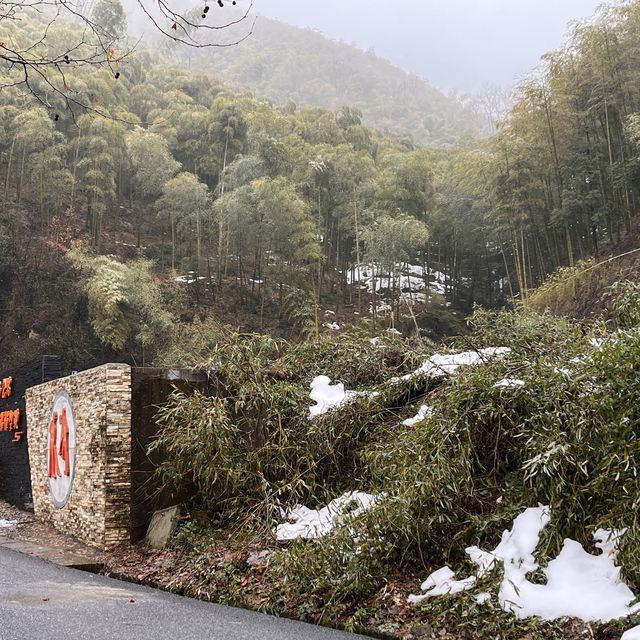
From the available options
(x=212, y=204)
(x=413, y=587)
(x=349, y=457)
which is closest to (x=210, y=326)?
(x=212, y=204)

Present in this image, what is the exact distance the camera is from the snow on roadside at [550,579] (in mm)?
2352

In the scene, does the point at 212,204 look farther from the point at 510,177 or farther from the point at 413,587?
the point at 413,587

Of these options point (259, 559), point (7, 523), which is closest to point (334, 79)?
point (7, 523)

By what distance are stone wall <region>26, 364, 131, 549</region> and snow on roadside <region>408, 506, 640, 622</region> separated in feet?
8.81

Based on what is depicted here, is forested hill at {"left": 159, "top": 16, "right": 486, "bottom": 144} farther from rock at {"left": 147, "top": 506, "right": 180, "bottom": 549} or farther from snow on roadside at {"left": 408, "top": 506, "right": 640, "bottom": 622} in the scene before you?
snow on roadside at {"left": 408, "top": 506, "right": 640, "bottom": 622}

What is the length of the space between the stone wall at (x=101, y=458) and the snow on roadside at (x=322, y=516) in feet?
4.94

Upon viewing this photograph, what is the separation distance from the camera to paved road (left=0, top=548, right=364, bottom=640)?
95.4 inches

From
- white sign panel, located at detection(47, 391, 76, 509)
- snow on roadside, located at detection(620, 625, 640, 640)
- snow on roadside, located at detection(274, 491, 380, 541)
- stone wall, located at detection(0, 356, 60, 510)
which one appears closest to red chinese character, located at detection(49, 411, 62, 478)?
white sign panel, located at detection(47, 391, 76, 509)

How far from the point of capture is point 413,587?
9.41ft

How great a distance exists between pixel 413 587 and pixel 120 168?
16.3 metres

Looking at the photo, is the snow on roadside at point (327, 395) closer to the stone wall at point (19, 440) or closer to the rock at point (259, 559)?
the rock at point (259, 559)

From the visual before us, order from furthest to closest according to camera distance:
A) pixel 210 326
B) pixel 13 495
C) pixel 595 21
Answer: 1. pixel 210 326
2. pixel 595 21
3. pixel 13 495

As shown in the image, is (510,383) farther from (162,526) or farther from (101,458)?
(101,458)

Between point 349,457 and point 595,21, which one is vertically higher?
point 595,21
